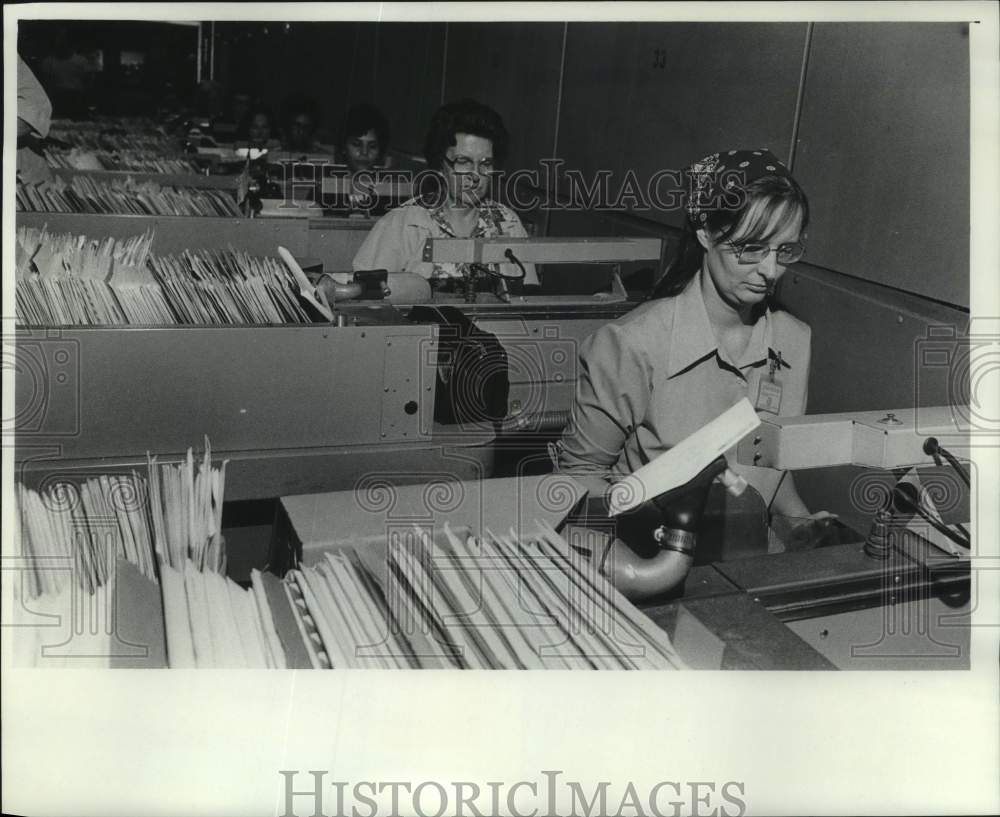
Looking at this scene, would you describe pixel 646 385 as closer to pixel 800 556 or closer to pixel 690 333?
pixel 690 333

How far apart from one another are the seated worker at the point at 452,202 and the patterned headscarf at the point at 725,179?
0.81 metres

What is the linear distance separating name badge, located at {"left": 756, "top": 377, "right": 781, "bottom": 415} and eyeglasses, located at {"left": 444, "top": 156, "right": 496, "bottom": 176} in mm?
1171

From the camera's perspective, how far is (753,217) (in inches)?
66.3

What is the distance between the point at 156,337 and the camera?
1505 mm

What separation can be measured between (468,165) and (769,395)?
3.96ft

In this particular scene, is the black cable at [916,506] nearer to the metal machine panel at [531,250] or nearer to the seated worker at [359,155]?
the metal machine panel at [531,250]

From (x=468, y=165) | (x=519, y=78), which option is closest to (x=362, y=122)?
(x=519, y=78)

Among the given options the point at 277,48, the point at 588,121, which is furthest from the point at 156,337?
the point at 277,48

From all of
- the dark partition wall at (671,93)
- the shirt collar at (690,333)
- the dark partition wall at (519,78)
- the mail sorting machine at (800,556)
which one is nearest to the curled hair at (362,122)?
the dark partition wall at (519,78)

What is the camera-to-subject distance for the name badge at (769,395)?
1827 millimetres

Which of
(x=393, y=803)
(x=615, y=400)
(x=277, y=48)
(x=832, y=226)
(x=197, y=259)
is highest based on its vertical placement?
(x=277, y=48)

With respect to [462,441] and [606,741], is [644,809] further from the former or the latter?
[462,441]

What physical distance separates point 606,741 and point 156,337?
3.13ft

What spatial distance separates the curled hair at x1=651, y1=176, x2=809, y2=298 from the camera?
168 centimetres
